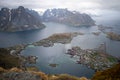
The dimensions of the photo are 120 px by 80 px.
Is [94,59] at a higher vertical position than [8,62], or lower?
lower

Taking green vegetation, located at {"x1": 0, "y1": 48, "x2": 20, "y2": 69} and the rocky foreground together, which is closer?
green vegetation, located at {"x1": 0, "y1": 48, "x2": 20, "y2": 69}

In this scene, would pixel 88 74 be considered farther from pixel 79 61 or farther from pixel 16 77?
pixel 16 77

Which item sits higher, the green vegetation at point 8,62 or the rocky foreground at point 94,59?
the green vegetation at point 8,62

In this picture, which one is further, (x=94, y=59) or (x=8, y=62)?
(x=94, y=59)

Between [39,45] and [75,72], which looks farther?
[39,45]

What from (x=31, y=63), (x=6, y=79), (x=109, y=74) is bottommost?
(x=31, y=63)

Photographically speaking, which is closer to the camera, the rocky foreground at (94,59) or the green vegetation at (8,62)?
the green vegetation at (8,62)

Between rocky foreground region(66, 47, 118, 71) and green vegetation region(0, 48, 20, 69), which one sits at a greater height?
green vegetation region(0, 48, 20, 69)

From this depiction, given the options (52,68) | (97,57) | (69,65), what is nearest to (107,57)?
(97,57)

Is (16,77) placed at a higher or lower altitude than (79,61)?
higher

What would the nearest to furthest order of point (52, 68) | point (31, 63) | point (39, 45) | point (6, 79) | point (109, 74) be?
point (109, 74), point (6, 79), point (52, 68), point (31, 63), point (39, 45)

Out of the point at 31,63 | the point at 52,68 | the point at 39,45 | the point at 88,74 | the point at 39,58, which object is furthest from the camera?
the point at 39,45
